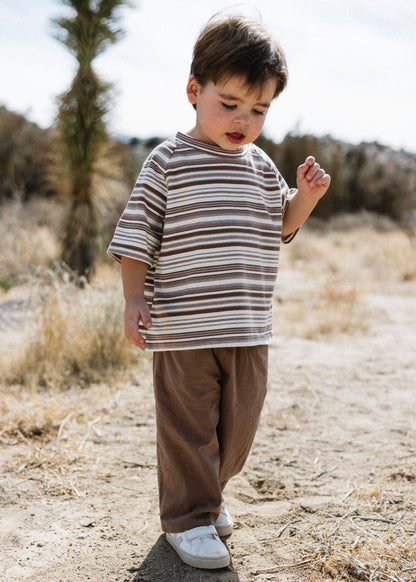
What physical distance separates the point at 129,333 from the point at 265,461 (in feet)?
4.12

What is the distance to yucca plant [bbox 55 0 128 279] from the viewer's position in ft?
21.0

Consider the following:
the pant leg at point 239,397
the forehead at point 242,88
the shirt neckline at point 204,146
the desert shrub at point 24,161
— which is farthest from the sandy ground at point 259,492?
the desert shrub at point 24,161

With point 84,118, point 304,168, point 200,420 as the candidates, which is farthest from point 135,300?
point 84,118

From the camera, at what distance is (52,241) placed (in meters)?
8.24

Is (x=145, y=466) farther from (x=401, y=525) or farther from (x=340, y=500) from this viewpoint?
(x=401, y=525)

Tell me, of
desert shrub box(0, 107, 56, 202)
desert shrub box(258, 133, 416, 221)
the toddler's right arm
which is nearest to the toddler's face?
the toddler's right arm

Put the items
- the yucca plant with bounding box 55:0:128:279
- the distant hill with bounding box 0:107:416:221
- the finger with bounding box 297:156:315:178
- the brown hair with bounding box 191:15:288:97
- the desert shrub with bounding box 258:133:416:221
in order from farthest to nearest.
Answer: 1. the desert shrub with bounding box 258:133:416:221
2. the distant hill with bounding box 0:107:416:221
3. the yucca plant with bounding box 55:0:128:279
4. the finger with bounding box 297:156:315:178
5. the brown hair with bounding box 191:15:288:97

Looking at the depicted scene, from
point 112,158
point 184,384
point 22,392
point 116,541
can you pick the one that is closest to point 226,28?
point 184,384

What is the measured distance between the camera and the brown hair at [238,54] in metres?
1.82

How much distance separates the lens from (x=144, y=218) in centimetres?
193

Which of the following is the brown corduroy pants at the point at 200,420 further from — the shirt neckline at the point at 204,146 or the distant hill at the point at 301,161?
the distant hill at the point at 301,161

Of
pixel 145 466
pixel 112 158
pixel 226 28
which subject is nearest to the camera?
pixel 226 28

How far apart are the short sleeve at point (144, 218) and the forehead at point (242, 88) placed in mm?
299

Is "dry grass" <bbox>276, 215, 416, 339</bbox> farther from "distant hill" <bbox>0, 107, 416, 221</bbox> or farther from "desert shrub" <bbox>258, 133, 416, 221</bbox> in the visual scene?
"distant hill" <bbox>0, 107, 416, 221</bbox>
